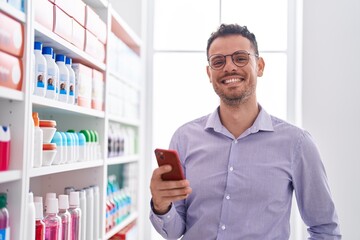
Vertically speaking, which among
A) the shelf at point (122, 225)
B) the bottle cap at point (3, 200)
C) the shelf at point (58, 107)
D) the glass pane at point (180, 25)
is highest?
the glass pane at point (180, 25)

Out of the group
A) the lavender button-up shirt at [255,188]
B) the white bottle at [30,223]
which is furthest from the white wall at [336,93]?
the white bottle at [30,223]

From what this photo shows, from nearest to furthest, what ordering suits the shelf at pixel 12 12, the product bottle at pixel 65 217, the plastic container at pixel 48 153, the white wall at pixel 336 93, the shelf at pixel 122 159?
the shelf at pixel 12 12 → the plastic container at pixel 48 153 → the product bottle at pixel 65 217 → the shelf at pixel 122 159 → the white wall at pixel 336 93

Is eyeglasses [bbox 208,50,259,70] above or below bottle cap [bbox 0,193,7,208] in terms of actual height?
above

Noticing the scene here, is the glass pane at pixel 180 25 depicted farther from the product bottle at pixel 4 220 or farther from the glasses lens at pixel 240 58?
the product bottle at pixel 4 220

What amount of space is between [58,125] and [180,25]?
1.71m

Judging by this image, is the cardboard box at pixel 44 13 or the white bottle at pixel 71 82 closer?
the cardboard box at pixel 44 13

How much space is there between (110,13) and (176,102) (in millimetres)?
1279

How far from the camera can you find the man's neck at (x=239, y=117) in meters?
1.91

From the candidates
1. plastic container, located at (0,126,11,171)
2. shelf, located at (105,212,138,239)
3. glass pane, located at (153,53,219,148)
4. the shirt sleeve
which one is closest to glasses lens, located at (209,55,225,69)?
the shirt sleeve

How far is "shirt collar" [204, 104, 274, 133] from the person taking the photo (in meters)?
1.88

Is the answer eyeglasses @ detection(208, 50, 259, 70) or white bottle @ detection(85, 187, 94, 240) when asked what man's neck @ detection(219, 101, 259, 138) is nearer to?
eyeglasses @ detection(208, 50, 259, 70)

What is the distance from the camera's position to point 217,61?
1886 mm

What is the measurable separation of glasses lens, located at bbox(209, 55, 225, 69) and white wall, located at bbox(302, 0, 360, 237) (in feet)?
5.42

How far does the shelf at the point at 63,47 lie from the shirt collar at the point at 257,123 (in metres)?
0.72
